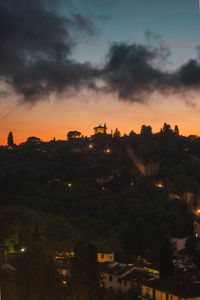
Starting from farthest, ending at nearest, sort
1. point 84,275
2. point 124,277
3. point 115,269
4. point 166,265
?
1. point 115,269
2. point 124,277
3. point 166,265
4. point 84,275

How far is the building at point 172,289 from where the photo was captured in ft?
57.9

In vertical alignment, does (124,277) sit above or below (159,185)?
below

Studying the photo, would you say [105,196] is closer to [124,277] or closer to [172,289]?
[124,277]

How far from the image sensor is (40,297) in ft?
54.0

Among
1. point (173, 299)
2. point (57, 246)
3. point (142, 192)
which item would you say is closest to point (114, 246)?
point (57, 246)

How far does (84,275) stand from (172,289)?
5825 mm

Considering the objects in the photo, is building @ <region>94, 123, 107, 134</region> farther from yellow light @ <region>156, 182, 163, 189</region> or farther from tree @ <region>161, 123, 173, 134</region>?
yellow light @ <region>156, 182, 163, 189</region>

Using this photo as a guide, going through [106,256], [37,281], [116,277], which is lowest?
[116,277]

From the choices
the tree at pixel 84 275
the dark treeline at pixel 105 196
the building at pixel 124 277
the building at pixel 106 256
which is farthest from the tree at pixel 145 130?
the tree at pixel 84 275

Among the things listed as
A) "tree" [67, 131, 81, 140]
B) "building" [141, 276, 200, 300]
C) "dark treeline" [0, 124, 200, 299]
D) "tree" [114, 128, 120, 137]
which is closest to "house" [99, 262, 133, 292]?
"building" [141, 276, 200, 300]

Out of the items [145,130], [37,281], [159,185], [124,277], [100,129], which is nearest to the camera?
[37,281]

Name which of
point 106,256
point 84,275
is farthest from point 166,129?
point 84,275

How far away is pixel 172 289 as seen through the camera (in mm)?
18375

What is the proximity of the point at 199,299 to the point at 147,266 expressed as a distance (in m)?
8.76
